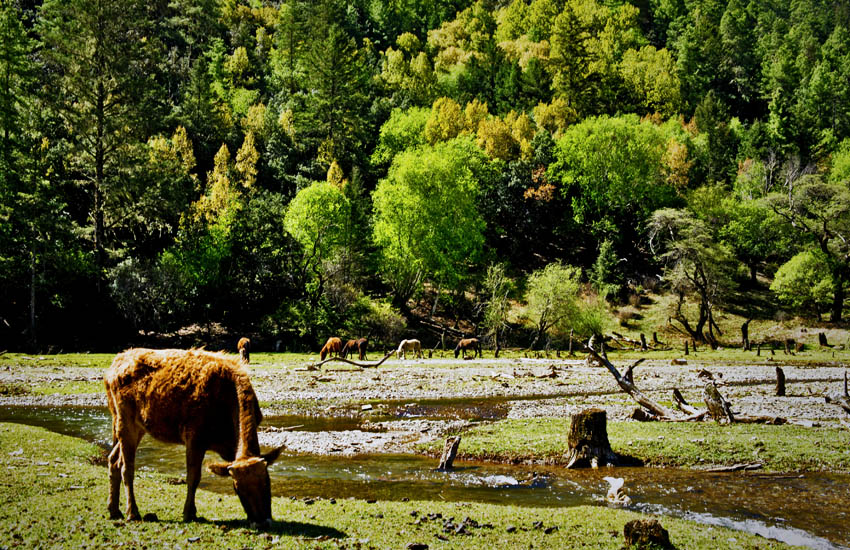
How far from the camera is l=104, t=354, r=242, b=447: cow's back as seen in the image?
8.74 metres

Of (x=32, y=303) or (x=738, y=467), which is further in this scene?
(x=32, y=303)

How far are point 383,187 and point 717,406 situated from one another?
5045 centimetres

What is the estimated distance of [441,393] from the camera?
89.6 feet

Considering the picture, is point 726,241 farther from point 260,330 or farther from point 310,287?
point 260,330

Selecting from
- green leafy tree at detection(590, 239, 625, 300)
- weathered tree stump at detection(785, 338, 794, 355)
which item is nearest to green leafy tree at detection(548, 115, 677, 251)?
green leafy tree at detection(590, 239, 625, 300)

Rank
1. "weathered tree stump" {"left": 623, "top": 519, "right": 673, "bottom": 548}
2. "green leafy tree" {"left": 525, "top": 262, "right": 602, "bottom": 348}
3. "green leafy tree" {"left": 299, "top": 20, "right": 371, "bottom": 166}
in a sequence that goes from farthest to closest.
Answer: "green leafy tree" {"left": 299, "top": 20, "right": 371, "bottom": 166} < "green leafy tree" {"left": 525, "top": 262, "right": 602, "bottom": 348} < "weathered tree stump" {"left": 623, "top": 519, "right": 673, "bottom": 548}

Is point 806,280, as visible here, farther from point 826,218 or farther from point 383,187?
point 383,187

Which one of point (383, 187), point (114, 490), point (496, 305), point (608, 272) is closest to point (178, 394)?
point (114, 490)

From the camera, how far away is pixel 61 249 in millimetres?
48031

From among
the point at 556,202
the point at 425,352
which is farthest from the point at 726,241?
the point at 425,352

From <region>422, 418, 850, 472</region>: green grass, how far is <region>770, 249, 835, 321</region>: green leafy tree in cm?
5160

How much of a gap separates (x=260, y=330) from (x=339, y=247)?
1178cm

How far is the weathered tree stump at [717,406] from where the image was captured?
17872 millimetres

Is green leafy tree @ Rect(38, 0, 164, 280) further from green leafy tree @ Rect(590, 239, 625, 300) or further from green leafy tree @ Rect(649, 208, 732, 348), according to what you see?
green leafy tree @ Rect(649, 208, 732, 348)
